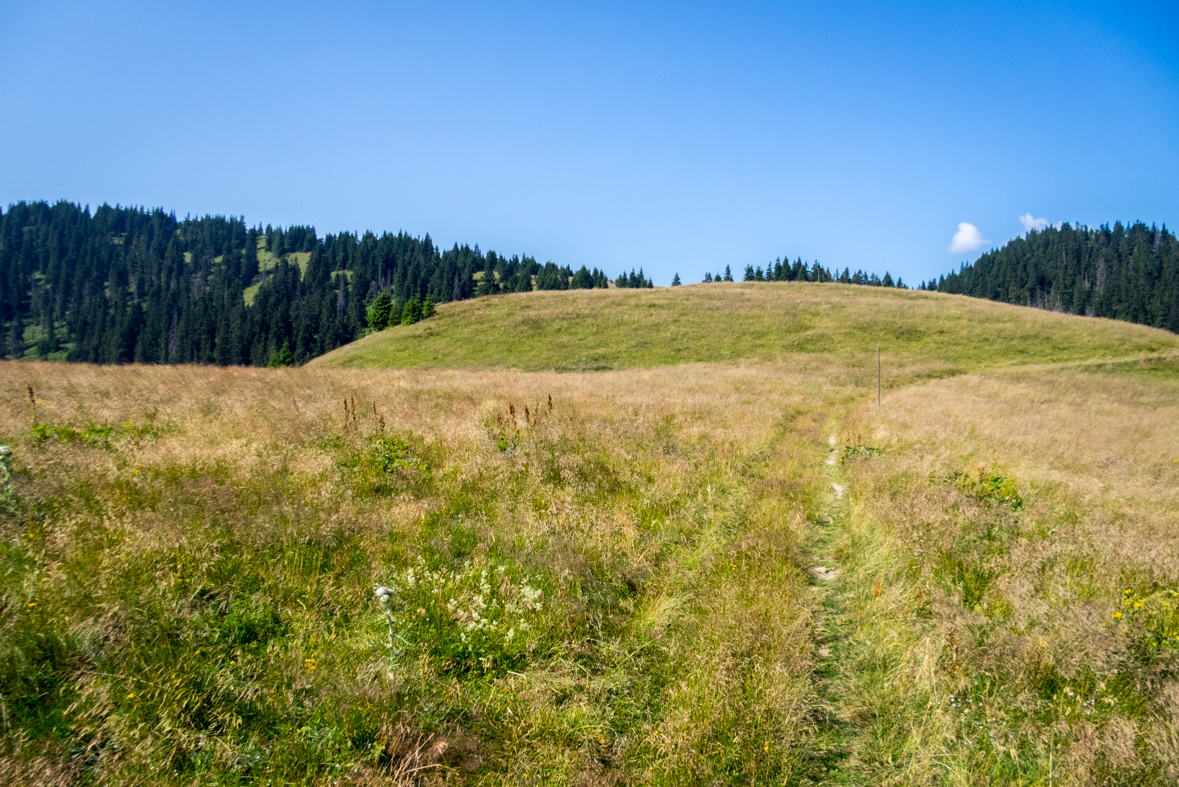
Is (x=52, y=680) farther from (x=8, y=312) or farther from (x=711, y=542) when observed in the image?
(x=8, y=312)

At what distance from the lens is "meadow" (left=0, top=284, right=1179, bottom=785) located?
3061 mm

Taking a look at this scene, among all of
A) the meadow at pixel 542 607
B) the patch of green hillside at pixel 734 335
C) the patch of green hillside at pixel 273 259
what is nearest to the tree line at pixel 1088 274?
A: the patch of green hillside at pixel 734 335

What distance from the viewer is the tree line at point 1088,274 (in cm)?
10562

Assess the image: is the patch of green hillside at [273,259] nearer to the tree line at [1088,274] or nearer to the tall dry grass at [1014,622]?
the tall dry grass at [1014,622]

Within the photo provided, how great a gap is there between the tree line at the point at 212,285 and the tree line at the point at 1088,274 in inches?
4341

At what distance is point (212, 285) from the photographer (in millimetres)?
141750

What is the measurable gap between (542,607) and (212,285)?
578 feet

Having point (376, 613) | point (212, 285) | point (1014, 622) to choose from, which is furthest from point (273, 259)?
point (1014, 622)

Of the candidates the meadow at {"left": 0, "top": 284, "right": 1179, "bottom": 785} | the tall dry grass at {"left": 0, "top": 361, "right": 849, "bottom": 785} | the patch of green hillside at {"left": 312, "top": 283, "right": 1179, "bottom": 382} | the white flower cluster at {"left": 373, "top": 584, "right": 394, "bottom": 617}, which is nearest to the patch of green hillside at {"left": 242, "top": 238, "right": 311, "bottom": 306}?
the patch of green hillside at {"left": 312, "top": 283, "right": 1179, "bottom": 382}

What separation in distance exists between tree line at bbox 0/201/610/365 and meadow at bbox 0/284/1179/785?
54.3m

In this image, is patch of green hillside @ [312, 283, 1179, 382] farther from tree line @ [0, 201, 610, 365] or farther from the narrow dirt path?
the narrow dirt path

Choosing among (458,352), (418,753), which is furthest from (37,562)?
(458,352)

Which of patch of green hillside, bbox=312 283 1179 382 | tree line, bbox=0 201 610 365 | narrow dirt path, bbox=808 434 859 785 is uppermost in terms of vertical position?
tree line, bbox=0 201 610 365

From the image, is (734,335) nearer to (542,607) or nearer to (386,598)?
(542,607)
